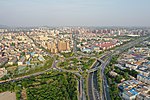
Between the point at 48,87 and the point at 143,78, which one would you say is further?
the point at 143,78

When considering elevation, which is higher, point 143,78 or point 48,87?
point 143,78

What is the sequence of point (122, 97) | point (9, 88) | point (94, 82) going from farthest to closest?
point (94, 82) → point (9, 88) → point (122, 97)

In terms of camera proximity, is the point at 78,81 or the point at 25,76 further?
the point at 25,76

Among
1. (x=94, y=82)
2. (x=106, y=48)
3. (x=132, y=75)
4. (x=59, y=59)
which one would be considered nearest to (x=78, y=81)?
(x=94, y=82)

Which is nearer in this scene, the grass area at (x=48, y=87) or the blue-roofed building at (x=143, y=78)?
the grass area at (x=48, y=87)

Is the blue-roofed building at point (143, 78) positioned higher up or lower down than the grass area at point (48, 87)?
higher up

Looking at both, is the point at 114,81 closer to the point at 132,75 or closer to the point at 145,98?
the point at 132,75

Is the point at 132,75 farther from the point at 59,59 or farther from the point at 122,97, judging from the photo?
the point at 59,59

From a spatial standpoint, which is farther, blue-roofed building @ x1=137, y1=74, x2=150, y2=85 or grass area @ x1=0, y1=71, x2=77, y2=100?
blue-roofed building @ x1=137, y1=74, x2=150, y2=85

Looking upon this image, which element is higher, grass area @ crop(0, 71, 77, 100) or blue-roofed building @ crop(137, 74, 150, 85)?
blue-roofed building @ crop(137, 74, 150, 85)

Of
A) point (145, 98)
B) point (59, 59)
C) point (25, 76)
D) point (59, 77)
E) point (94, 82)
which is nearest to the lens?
point (145, 98)
